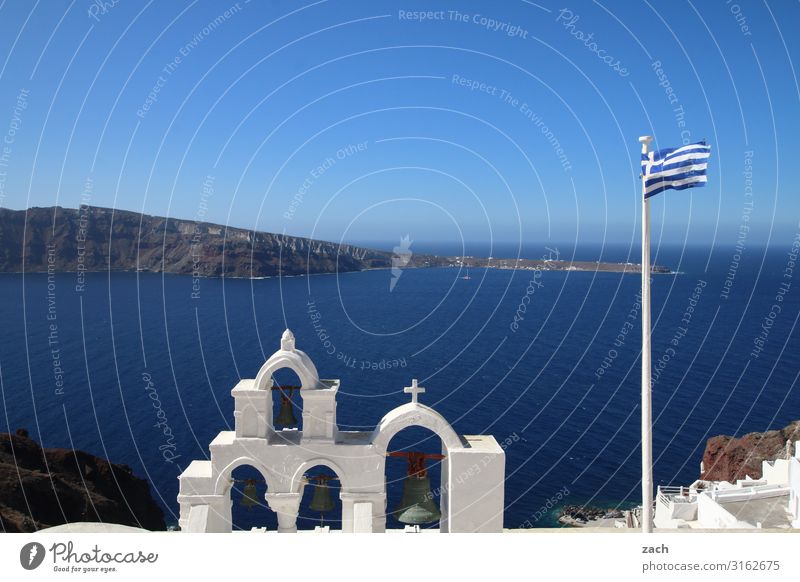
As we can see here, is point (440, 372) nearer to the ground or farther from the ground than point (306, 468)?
nearer to the ground

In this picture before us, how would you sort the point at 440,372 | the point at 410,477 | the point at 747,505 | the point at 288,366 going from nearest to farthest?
the point at 288,366, the point at 410,477, the point at 747,505, the point at 440,372

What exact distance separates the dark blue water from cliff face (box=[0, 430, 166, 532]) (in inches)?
176

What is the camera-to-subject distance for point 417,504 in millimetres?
13336

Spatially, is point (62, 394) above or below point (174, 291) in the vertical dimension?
below

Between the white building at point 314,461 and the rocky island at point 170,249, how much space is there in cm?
12018

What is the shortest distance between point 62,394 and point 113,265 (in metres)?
110

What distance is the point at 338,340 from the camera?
85688mm

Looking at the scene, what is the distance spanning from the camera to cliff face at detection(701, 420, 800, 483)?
41.7 meters

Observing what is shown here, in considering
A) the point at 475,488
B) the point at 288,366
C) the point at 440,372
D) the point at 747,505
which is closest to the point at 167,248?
the point at 440,372

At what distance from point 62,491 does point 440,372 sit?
4724cm

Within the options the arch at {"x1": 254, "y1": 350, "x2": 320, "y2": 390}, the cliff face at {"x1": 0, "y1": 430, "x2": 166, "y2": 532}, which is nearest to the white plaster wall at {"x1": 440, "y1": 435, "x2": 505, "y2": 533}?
the arch at {"x1": 254, "y1": 350, "x2": 320, "y2": 390}
